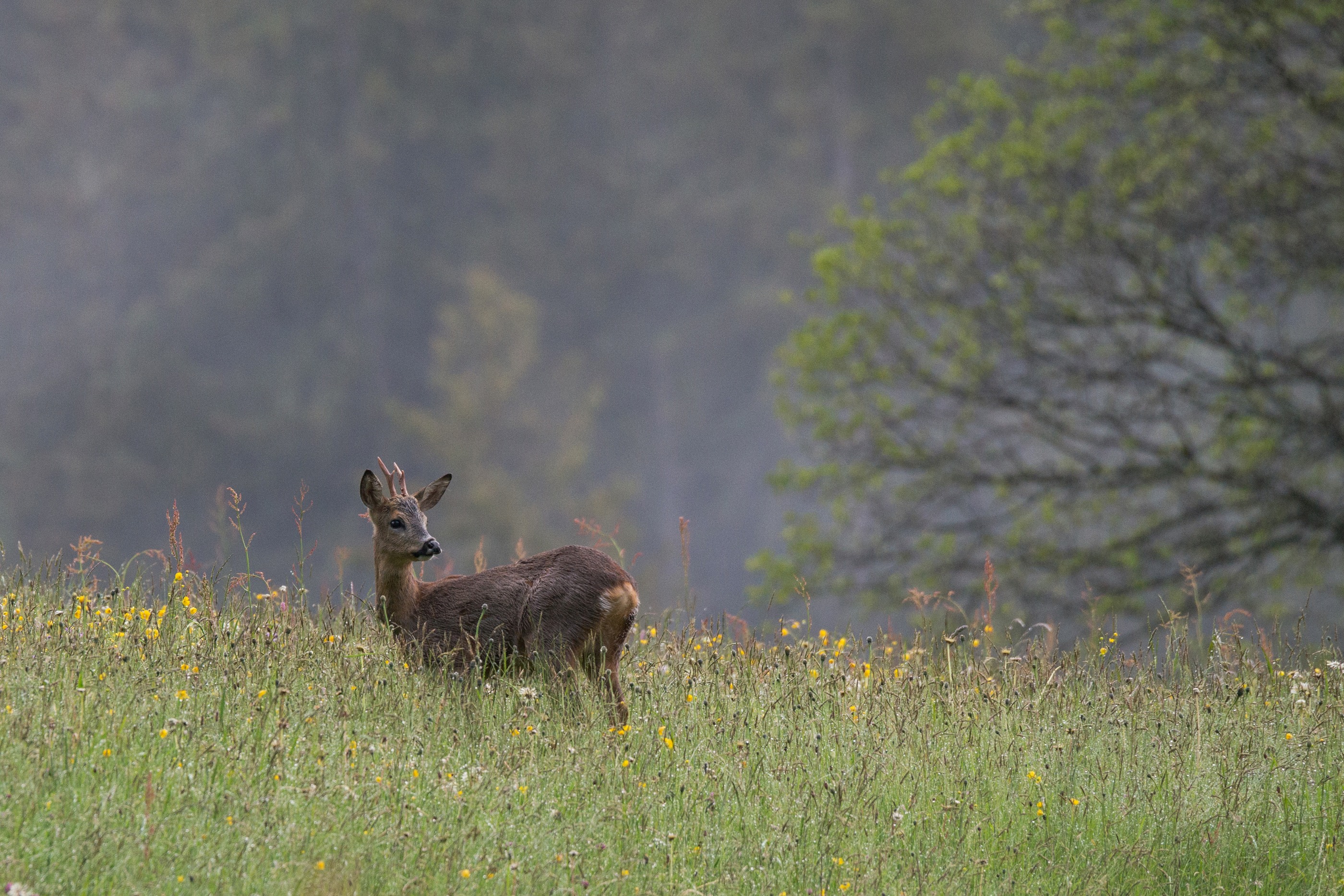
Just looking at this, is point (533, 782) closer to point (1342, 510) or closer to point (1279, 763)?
point (1279, 763)

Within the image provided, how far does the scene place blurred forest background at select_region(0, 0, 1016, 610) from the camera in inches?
1385

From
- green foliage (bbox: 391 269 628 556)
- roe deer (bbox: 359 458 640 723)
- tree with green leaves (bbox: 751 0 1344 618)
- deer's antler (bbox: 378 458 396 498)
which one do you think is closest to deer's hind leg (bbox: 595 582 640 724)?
roe deer (bbox: 359 458 640 723)

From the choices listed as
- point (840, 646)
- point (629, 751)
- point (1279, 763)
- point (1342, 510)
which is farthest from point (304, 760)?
point (1342, 510)

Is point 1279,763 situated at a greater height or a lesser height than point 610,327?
lesser

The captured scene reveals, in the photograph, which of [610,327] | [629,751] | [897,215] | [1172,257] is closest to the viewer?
[629,751]

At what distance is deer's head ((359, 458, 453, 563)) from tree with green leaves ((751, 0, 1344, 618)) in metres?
7.12

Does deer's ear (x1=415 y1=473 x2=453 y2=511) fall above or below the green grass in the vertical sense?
above

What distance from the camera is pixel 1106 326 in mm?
12359

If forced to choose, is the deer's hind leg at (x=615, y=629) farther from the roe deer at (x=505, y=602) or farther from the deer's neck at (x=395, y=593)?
the deer's neck at (x=395, y=593)

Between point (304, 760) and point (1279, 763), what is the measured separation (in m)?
3.83

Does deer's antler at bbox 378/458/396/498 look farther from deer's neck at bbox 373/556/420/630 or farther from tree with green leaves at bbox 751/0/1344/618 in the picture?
tree with green leaves at bbox 751/0/1344/618

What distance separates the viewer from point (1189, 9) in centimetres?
1212

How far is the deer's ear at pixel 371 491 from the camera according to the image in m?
6.33

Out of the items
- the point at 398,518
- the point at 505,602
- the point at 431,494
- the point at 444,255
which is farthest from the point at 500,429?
the point at 505,602
